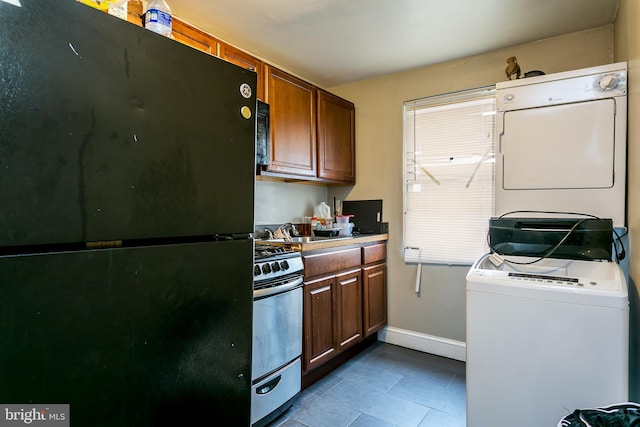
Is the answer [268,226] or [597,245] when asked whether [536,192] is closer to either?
[597,245]

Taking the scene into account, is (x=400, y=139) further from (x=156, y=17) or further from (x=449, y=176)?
(x=156, y=17)

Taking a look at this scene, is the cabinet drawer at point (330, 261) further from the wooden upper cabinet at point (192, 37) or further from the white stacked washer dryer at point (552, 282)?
the wooden upper cabinet at point (192, 37)

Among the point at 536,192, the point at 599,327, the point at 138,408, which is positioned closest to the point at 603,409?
the point at 599,327

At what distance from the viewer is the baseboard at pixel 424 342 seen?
267cm

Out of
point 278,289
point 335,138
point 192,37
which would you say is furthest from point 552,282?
point 192,37

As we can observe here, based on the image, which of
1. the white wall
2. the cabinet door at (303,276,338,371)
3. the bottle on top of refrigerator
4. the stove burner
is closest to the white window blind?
the white wall

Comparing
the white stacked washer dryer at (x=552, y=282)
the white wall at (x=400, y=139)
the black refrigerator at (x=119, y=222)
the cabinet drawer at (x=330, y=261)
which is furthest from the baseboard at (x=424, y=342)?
the black refrigerator at (x=119, y=222)

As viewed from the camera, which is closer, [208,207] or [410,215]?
[208,207]

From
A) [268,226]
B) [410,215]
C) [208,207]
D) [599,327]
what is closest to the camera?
[208,207]

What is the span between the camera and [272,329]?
5.89ft

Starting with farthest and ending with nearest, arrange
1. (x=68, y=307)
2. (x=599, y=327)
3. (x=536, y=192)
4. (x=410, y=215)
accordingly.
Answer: (x=410, y=215)
(x=536, y=192)
(x=599, y=327)
(x=68, y=307)

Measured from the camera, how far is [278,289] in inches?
72.2

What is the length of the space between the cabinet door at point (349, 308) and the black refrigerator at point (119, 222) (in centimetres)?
155

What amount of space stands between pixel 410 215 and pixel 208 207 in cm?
238
